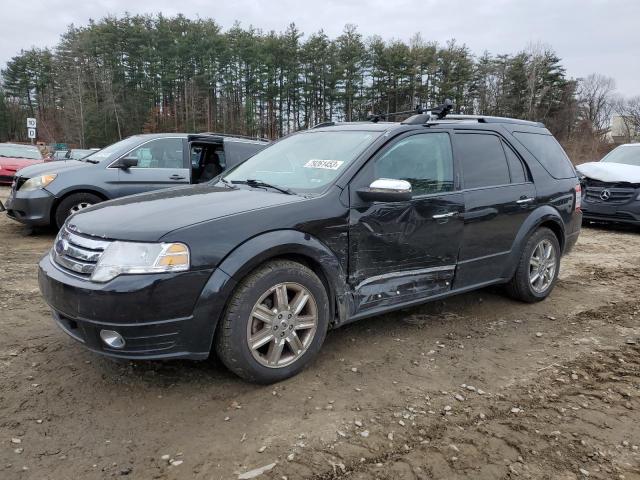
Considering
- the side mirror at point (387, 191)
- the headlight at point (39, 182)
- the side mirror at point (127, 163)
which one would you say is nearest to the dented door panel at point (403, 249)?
the side mirror at point (387, 191)

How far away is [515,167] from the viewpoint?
4469mm

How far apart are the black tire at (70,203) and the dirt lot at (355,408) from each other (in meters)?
3.02

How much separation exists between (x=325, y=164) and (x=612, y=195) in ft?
27.3

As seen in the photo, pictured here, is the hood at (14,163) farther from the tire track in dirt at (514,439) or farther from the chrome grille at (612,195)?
the tire track in dirt at (514,439)

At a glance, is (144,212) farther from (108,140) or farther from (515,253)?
(108,140)

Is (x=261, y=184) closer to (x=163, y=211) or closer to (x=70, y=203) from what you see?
(x=163, y=211)

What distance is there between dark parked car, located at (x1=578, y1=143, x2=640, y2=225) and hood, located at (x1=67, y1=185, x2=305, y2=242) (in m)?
8.62

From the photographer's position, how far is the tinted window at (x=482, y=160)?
13.3 ft

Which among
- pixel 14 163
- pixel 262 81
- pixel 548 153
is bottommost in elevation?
pixel 548 153

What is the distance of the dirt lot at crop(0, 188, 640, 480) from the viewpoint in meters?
2.29

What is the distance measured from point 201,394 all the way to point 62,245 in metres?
1.30

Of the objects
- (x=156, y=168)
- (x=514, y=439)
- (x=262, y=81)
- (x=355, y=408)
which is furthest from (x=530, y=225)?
(x=262, y=81)

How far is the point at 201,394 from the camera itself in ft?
9.43

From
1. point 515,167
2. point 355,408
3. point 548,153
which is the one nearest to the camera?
point 355,408
